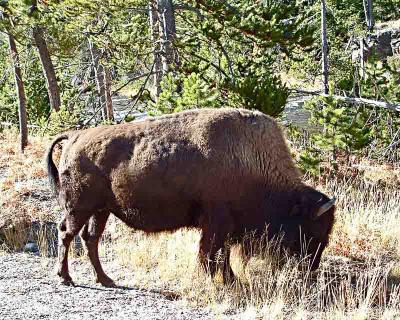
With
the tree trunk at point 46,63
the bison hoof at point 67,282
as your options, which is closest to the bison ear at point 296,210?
the bison hoof at point 67,282

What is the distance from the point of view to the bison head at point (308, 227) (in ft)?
20.0

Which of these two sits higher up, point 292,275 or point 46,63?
point 46,63

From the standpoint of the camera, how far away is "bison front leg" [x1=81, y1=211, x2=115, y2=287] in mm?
6242

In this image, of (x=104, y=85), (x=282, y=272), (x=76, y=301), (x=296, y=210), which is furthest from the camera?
(x=104, y=85)

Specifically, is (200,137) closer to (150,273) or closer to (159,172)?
(159,172)

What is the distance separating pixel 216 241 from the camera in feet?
19.5

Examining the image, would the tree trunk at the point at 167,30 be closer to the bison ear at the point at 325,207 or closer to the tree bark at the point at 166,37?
the tree bark at the point at 166,37

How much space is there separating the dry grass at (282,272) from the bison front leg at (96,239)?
0.25 metres

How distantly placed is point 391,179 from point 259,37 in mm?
4230

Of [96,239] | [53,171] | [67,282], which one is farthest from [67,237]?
[53,171]

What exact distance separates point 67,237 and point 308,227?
2544mm

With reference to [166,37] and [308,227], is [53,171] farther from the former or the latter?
[166,37]

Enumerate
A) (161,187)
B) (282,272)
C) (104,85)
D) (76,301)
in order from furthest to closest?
(104,85) < (161,187) < (282,272) < (76,301)

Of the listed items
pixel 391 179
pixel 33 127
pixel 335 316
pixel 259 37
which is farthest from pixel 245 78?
pixel 33 127
